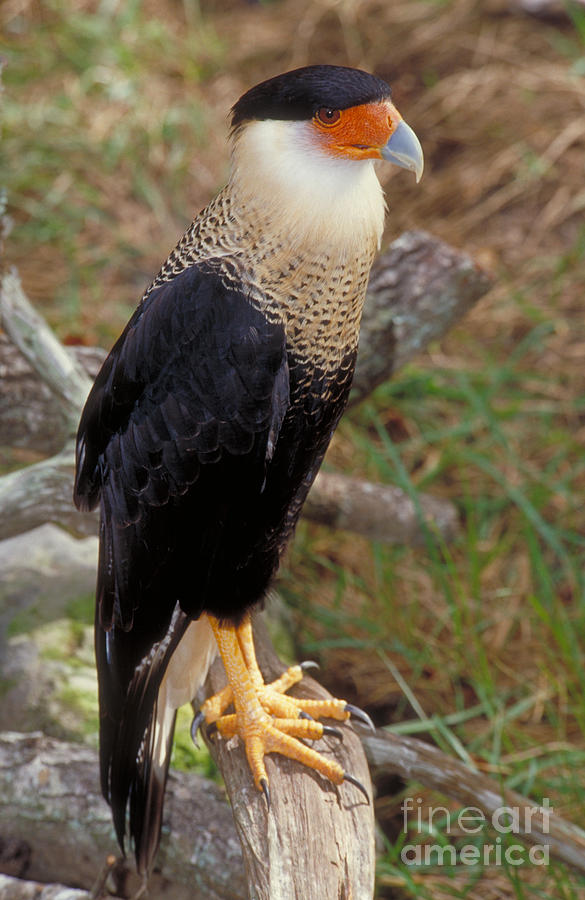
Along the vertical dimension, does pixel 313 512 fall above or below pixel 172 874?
above

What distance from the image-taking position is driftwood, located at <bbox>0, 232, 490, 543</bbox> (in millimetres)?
2650

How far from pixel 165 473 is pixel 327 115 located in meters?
0.79

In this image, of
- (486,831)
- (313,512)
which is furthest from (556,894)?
(313,512)

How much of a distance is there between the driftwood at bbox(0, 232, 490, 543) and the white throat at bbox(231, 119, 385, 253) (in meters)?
1.06

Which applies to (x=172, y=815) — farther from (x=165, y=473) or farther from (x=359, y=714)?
(x=165, y=473)

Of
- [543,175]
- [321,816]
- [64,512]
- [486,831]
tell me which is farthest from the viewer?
[543,175]

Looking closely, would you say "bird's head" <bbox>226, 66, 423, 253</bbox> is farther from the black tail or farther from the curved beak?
the black tail

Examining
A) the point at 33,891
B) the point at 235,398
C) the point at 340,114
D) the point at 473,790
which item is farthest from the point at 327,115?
the point at 33,891

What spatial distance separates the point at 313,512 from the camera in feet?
10.6

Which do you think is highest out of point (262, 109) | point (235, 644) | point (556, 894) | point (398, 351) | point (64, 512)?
point (262, 109)

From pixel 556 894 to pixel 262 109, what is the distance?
2132 mm

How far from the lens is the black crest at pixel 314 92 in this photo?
176 cm

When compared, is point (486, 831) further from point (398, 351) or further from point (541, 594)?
point (398, 351)

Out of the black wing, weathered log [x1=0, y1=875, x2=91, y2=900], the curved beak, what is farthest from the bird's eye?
weathered log [x1=0, y1=875, x2=91, y2=900]
